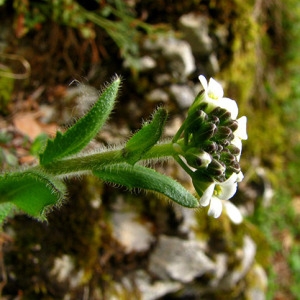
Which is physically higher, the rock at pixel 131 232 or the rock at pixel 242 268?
the rock at pixel 131 232

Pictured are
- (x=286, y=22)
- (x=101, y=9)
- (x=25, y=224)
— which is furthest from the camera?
(x=286, y=22)

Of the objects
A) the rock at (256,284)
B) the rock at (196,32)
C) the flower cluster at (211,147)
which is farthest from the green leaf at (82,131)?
the rock at (256,284)

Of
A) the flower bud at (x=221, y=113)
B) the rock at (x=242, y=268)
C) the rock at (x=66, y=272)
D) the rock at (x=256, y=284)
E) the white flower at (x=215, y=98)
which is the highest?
the white flower at (x=215, y=98)

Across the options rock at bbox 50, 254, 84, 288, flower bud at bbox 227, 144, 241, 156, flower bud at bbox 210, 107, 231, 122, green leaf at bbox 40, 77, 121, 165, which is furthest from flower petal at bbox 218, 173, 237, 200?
rock at bbox 50, 254, 84, 288

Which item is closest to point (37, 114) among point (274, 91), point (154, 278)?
point (154, 278)

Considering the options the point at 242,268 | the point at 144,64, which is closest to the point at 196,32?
the point at 144,64

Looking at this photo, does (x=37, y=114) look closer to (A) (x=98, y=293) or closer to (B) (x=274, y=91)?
(A) (x=98, y=293)

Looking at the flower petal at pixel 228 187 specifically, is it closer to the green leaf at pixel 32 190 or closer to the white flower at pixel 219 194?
the white flower at pixel 219 194
